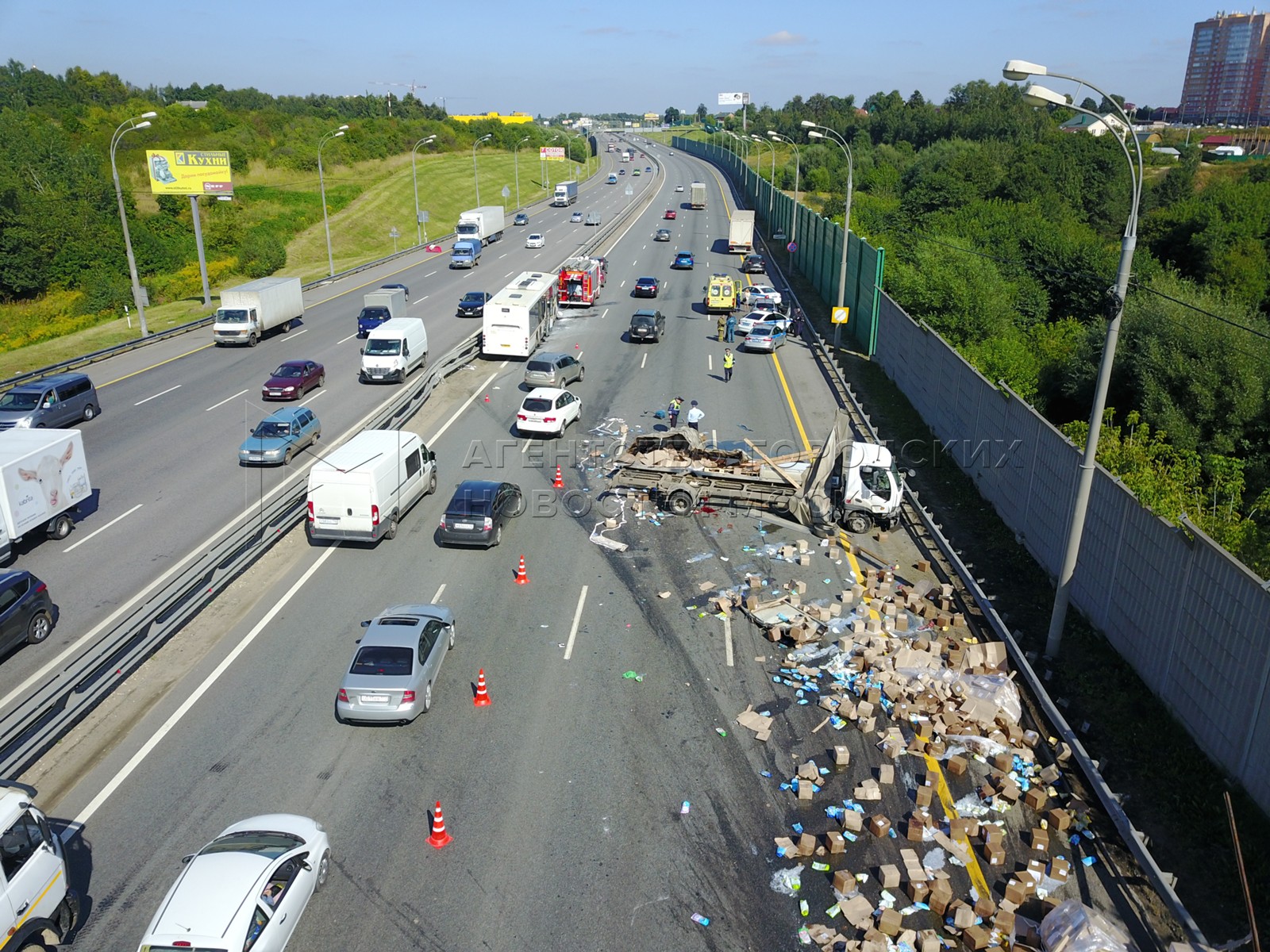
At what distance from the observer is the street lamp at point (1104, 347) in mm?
13047

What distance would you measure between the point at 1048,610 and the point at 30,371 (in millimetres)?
37970

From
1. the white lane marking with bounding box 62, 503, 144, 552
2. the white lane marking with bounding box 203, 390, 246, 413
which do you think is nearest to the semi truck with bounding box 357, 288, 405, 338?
the white lane marking with bounding box 203, 390, 246, 413

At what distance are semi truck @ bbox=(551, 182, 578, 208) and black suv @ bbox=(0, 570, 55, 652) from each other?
327ft

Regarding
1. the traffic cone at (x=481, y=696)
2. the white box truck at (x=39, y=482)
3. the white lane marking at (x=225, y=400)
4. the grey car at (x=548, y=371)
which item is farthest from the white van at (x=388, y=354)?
the traffic cone at (x=481, y=696)

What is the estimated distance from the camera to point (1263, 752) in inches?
476

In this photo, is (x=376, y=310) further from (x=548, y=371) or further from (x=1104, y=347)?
(x=1104, y=347)

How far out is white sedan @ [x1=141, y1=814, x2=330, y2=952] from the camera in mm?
9758

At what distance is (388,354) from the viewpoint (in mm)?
36688

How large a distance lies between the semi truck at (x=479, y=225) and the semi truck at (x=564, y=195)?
29776mm

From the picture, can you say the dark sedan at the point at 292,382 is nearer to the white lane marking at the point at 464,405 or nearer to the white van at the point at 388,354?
the white van at the point at 388,354

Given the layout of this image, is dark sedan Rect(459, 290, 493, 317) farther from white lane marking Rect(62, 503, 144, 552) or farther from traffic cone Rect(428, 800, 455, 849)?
traffic cone Rect(428, 800, 455, 849)

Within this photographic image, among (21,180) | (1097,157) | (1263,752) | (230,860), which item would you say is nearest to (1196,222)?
(1097,157)

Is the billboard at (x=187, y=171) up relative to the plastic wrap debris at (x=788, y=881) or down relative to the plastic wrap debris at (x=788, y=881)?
up

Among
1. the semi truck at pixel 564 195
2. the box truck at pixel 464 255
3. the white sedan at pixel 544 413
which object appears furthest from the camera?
the semi truck at pixel 564 195
